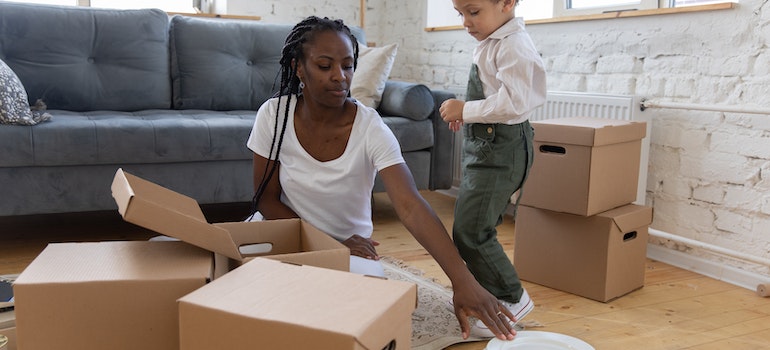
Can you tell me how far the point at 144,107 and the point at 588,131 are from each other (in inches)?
75.9

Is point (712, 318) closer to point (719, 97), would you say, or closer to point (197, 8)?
point (719, 97)

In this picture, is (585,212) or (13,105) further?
(13,105)

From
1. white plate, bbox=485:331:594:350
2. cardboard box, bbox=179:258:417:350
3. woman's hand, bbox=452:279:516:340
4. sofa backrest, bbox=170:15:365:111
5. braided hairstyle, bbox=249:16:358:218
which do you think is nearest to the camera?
cardboard box, bbox=179:258:417:350

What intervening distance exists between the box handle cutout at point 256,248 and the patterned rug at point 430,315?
19.3 inches

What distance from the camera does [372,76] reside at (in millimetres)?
3139

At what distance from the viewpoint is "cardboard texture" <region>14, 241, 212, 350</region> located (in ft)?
3.33

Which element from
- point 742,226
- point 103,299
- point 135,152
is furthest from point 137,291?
point 742,226

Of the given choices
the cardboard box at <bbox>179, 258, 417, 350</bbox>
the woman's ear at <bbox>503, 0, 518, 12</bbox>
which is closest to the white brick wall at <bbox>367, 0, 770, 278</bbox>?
the woman's ear at <bbox>503, 0, 518, 12</bbox>

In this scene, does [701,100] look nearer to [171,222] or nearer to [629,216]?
[629,216]

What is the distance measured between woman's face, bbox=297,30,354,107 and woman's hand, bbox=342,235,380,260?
1.05ft

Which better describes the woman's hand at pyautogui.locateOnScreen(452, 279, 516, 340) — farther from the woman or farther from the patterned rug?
the patterned rug

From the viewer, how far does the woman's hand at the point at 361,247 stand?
Result: 1.59 metres

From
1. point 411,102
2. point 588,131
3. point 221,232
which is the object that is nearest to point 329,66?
point 221,232

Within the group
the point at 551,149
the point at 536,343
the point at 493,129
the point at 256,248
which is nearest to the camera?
the point at 256,248
